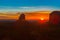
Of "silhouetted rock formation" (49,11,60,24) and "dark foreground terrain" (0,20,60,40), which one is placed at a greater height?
"silhouetted rock formation" (49,11,60,24)

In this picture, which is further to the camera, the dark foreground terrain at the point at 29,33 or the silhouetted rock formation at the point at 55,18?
the silhouetted rock formation at the point at 55,18

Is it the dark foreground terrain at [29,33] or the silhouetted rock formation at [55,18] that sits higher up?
the silhouetted rock formation at [55,18]

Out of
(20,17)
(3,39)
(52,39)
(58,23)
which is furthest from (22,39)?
(20,17)

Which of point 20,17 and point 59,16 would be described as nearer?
point 59,16

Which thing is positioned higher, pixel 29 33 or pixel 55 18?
pixel 55 18

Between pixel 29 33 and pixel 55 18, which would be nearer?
pixel 29 33

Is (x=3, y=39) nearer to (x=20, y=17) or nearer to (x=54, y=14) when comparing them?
(x=54, y=14)

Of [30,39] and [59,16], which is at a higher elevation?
[59,16]

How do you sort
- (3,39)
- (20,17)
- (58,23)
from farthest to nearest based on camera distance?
(20,17) → (58,23) → (3,39)

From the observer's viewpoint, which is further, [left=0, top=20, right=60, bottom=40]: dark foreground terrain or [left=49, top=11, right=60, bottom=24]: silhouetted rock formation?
[left=49, top=11, right=60, bottom=24]: silhouetted rock formation

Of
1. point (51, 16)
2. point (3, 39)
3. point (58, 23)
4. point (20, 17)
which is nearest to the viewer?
point (3, 39)
